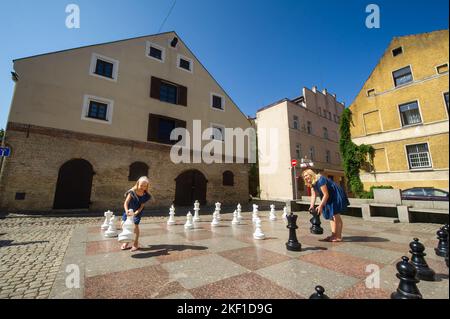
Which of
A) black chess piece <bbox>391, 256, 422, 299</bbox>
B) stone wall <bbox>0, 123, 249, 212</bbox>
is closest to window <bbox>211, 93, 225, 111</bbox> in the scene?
stone wall <bbox>0, 123, 249, 212</bbox>

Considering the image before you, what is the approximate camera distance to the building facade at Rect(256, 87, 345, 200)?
2173 centimetres

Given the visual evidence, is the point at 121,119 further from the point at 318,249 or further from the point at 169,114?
the point at 318,249

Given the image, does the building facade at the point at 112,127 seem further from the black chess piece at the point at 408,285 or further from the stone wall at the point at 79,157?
the black chess piece at the point at 408,285

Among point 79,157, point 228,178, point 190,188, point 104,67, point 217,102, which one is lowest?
point 190,188

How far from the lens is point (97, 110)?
12.2 meters

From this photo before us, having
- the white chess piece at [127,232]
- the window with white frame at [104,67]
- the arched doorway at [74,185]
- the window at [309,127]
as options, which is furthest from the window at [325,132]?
the white chess piece at [127,232]

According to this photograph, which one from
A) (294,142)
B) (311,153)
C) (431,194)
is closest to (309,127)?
(311,153)

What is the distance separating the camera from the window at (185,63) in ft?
52.8

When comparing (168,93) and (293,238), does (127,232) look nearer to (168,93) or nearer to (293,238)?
(293,238)

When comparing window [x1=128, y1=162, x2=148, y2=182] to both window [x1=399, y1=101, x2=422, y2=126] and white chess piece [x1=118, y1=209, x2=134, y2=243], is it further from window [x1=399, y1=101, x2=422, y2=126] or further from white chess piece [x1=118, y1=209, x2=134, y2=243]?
window [x1=399, y1=101, x2=422, y2=126]

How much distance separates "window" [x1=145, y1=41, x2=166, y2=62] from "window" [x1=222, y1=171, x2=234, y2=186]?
10.1 metres

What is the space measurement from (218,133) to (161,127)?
4681mm
